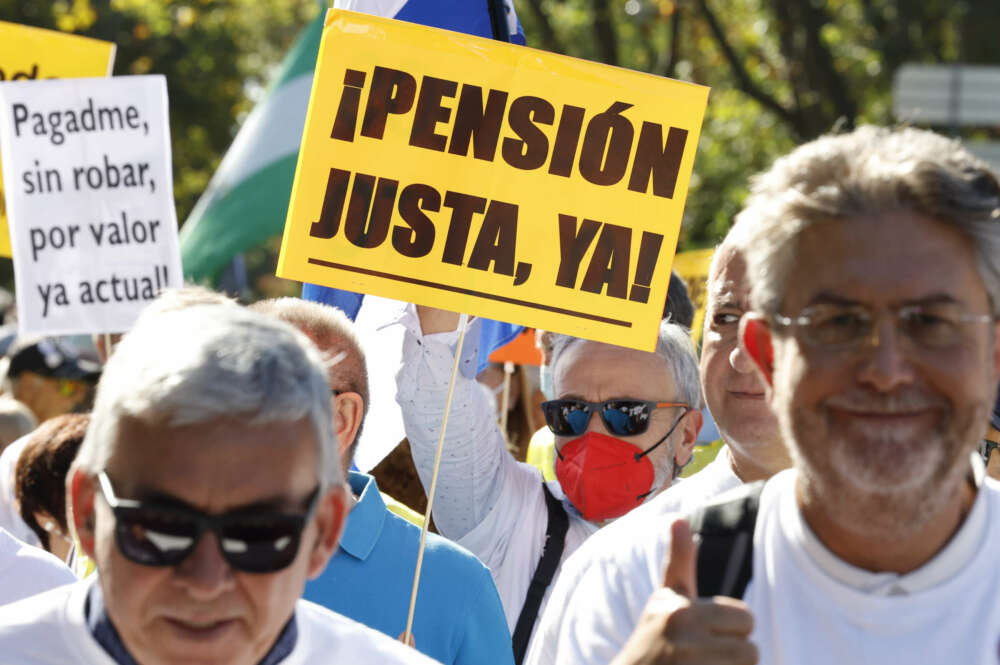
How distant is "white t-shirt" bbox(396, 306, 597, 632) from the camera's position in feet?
13.7

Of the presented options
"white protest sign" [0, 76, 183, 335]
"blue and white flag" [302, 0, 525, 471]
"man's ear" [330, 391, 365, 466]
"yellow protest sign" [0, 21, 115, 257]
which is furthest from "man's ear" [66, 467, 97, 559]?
"yellow protest sign" [0, 21, 115, 257]

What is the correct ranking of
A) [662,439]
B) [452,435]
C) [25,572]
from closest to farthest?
[25,572] → [452,435] → [662,439]

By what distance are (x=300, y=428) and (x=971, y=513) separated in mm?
1021

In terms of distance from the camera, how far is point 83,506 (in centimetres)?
233

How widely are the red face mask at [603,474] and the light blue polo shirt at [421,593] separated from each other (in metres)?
0.73

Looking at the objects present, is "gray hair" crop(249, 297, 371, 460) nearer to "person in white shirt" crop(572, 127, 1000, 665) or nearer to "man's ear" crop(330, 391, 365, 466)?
"man's ear" crop(330, 391, 365, 466)

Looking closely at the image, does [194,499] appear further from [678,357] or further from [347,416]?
[678,357]

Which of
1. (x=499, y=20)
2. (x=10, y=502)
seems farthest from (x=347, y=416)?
(x=10, y=502)

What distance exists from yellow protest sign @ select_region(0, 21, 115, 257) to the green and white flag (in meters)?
3.23

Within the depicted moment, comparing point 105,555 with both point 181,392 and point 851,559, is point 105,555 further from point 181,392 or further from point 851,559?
point 851,559

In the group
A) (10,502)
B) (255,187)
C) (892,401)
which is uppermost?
(255,187)

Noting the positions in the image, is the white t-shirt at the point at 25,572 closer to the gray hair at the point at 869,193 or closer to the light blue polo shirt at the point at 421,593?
the light blue polo shirt at the point at 421,593

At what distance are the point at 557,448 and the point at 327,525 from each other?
83.5 inches

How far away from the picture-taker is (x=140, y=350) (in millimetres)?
2295
